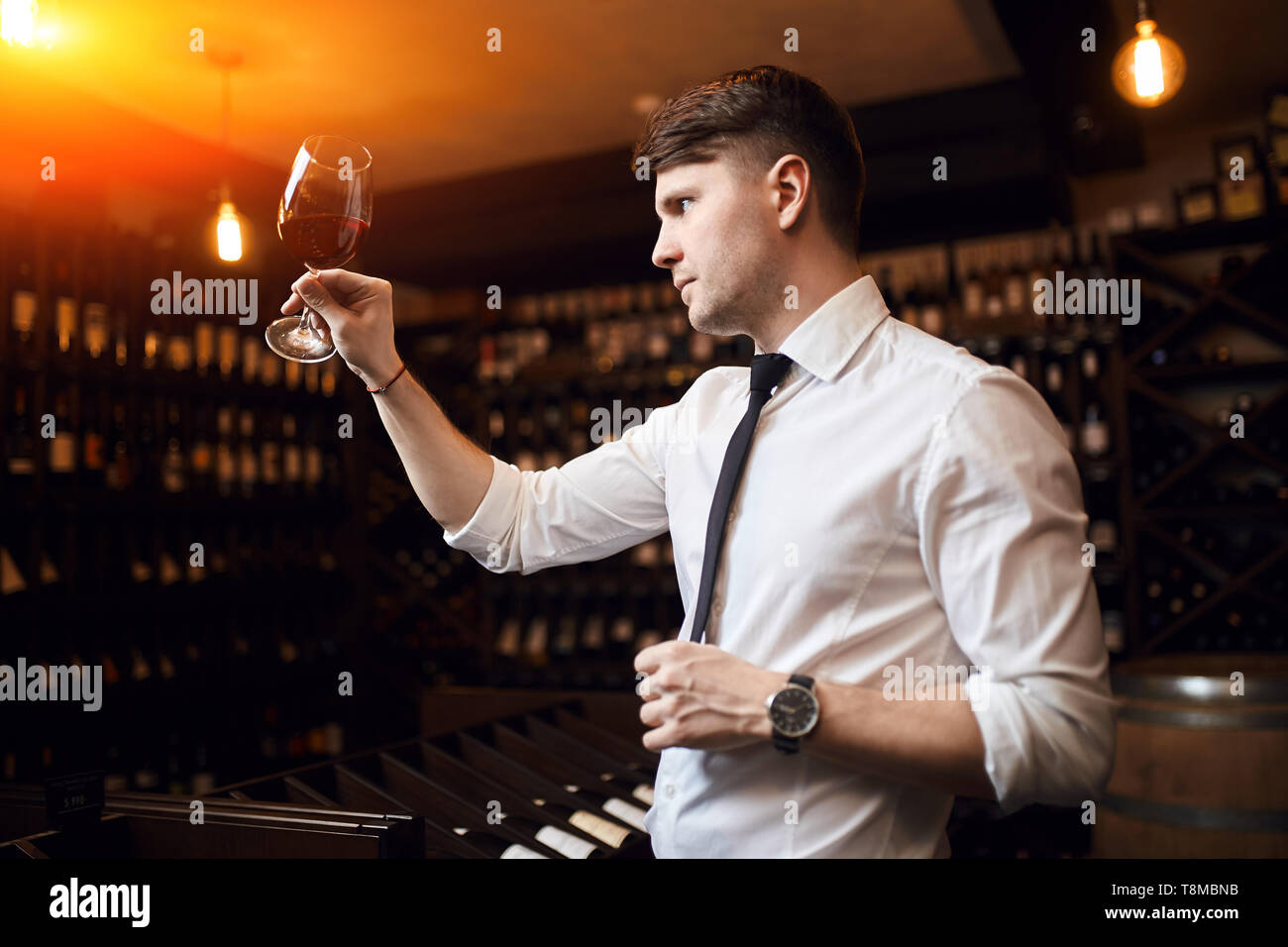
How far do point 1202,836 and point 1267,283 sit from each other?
9.99ft

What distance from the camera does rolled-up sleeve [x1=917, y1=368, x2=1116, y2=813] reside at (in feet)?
2.99

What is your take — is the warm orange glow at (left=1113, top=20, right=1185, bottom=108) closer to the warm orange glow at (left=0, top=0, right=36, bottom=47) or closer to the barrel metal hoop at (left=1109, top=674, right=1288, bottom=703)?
the barrel metal hoop at (left=1109, top=674, right=1288, bottom=703)

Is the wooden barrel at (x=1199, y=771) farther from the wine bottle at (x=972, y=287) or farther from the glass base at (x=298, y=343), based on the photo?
the wine bottle at (x=972, y=287)

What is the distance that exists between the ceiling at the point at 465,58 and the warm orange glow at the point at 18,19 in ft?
3.79

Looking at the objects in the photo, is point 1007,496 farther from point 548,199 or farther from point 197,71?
point 548,199

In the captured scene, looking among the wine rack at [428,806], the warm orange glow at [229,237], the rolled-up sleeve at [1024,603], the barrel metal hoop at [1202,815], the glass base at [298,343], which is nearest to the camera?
the rolled-up sleeve at [1024,603]

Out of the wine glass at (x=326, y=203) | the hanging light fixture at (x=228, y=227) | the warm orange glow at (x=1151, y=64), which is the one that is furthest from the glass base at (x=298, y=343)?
the warm orange glow at (x=1151, y=64)

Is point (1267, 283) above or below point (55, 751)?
above

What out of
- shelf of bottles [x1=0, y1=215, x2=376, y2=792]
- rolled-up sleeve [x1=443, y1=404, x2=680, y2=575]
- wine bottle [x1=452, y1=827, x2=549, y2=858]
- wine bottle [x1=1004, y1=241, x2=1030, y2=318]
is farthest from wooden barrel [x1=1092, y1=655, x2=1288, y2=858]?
shelf of bottles [x1=0, y1=215, x2=376, y2=792]

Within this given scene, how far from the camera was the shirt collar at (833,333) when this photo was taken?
45.0 inches

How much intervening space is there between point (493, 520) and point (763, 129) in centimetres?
60
